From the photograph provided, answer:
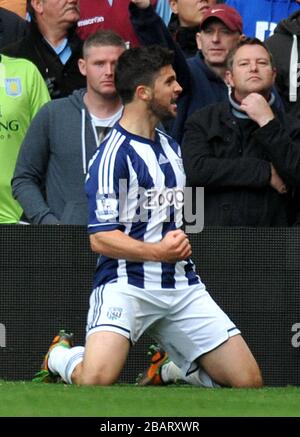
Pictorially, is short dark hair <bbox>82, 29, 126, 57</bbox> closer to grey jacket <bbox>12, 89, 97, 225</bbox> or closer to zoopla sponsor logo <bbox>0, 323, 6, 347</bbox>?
grey jacket <bbox>12, 89, 97, 225</bbox>

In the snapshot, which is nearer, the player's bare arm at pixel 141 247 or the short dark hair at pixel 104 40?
the player's bare arm at pixel 141 247

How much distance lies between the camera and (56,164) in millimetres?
10734

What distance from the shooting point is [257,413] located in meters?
7.85

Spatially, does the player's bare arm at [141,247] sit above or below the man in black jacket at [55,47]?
below

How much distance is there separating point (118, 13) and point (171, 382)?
3.57 m

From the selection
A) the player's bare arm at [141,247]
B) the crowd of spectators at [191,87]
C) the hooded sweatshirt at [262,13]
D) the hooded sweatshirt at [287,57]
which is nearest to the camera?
the player's bare arm at [141,247]

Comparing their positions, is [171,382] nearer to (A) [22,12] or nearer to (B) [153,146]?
(B) [153,146]

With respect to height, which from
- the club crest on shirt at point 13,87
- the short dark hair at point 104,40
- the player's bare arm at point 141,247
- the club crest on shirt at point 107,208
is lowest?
the player's bare arm at point 141,247

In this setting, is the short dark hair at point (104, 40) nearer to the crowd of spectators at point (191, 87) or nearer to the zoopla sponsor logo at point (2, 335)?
the crowd of spectators at point (191, 87)

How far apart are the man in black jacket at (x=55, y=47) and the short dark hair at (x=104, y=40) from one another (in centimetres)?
71

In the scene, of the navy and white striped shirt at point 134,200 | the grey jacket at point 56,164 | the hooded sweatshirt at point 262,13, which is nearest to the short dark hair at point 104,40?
the grey jacket at point 56,164

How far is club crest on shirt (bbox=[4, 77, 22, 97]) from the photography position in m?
11.0

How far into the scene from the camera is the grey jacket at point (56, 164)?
10555 millimetres

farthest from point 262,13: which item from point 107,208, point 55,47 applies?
point 107,208
